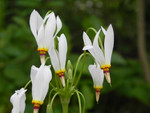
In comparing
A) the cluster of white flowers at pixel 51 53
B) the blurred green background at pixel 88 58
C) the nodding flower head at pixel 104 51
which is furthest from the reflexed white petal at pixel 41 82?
the blurred green background at pixel 88 58

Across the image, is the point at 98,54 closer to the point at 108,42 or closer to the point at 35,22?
the point at 108,42

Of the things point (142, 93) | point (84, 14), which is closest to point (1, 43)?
point (84, 14)

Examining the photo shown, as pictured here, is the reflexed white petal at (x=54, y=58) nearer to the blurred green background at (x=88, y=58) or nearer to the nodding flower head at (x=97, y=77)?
the nodding flower head at (x=97, y=77)

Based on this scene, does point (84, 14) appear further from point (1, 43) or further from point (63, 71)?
point (63, 71)

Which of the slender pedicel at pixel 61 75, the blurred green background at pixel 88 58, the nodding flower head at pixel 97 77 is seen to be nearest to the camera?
the slender pedicel at pixel 61 75

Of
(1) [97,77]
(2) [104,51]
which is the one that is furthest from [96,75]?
Result: (2) [104,51]

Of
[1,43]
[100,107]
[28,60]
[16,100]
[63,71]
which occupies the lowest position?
[16,100]
